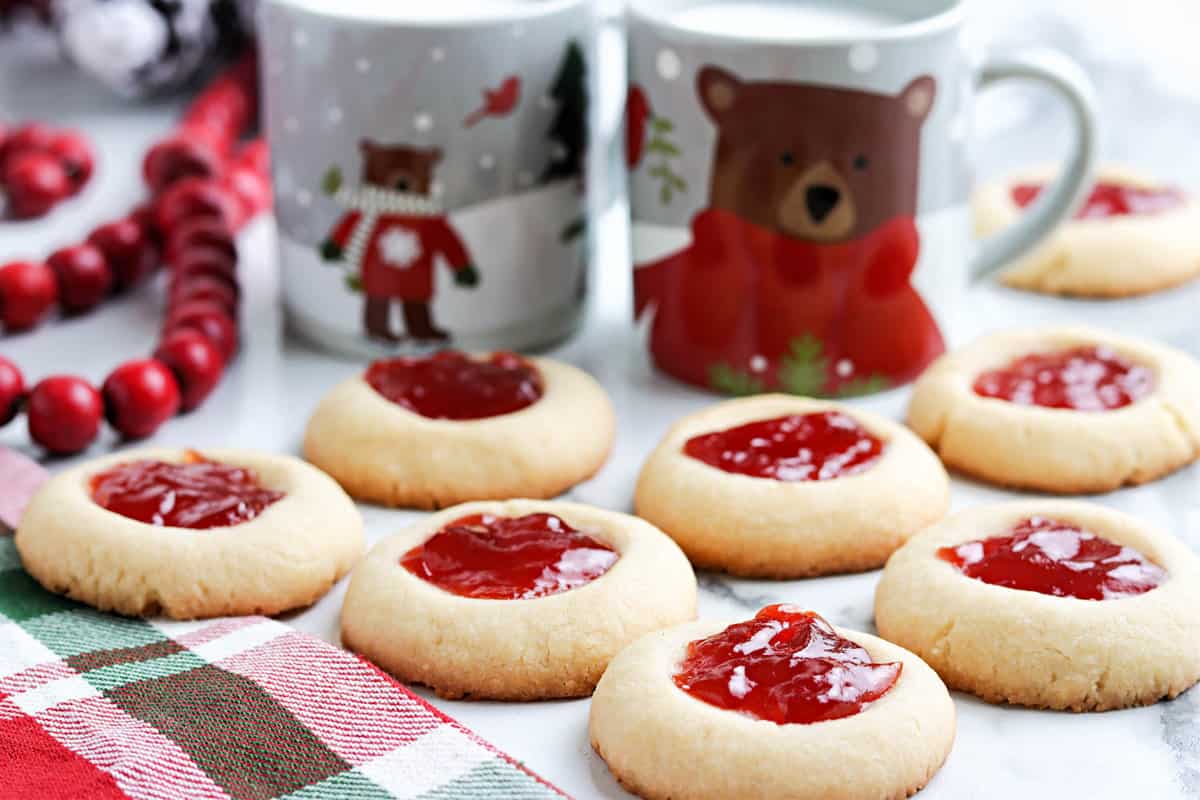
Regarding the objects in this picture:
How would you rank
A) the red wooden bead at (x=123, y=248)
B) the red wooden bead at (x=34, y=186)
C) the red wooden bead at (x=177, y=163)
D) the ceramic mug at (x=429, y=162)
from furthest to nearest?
the red wooden bead at (x=34, y=186) → the red wooden bead at (x=177, y=163) → the red wooden bead at (x=123, y=248) → the ceramic mug at (x=429, y=162)

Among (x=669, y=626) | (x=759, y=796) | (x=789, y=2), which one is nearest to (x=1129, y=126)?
(x=789, y=2)

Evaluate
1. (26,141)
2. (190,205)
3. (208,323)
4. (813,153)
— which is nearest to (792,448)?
(813,153)

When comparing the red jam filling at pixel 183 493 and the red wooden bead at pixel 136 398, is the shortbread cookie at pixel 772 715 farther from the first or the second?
the red wooden bead at pixel 136 398

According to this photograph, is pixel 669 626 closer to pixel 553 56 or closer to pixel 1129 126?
pixel 553 56

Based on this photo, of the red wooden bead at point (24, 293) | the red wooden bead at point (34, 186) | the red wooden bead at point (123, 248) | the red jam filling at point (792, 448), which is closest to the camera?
the red jam filling at point (792, 448)

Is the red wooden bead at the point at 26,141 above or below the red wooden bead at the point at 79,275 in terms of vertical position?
above

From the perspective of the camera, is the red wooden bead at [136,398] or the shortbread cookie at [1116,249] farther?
the shortbread cookie at [1116,249]

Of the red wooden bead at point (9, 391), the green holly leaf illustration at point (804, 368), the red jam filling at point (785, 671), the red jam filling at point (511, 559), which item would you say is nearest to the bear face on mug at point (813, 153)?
the green holly leaf illustration at point (804, 368)
